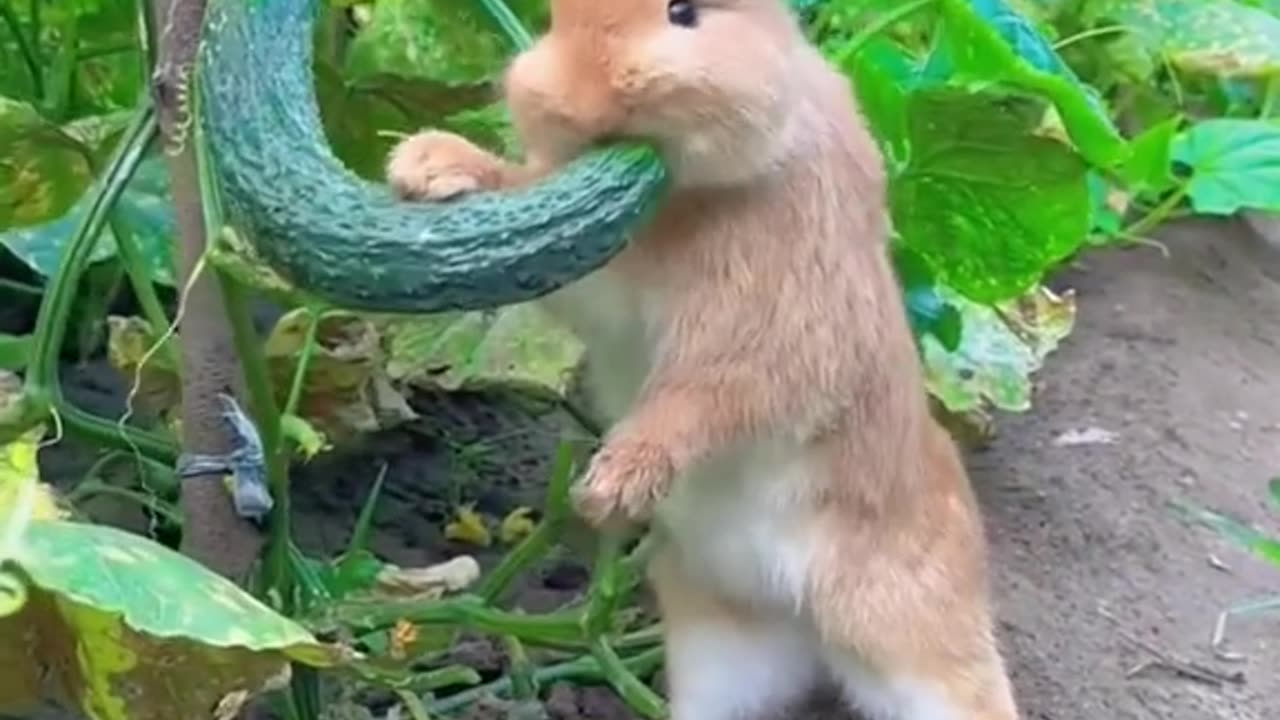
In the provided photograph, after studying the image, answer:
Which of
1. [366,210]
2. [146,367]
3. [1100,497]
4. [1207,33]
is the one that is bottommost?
[1100,497]

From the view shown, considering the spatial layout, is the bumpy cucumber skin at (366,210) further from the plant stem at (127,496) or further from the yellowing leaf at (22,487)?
the plant stem at (127,496)

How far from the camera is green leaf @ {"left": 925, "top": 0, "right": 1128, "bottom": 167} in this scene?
1.12 meters

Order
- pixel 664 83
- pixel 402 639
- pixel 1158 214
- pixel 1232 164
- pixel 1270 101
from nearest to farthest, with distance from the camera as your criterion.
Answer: pixel 664 83, pixel 402 639, pixel 1232 164, pixel 1158 214, pixel 1270 101

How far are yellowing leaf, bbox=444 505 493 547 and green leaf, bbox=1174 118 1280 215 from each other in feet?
1.55

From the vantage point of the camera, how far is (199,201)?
1016mm

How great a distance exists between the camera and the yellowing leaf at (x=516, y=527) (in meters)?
1.47

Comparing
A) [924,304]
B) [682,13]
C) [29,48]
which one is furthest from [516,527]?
[682,13]

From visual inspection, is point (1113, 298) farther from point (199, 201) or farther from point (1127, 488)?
point (199, 201)

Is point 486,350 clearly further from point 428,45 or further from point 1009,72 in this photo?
point 1009,72

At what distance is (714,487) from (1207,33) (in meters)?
0.70

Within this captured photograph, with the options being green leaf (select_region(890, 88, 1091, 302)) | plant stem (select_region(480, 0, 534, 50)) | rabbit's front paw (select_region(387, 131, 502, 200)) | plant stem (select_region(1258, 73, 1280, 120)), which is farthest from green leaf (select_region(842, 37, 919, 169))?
plant stem (select_region(1258, 73, 1280, 120))

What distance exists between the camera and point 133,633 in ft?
2.93

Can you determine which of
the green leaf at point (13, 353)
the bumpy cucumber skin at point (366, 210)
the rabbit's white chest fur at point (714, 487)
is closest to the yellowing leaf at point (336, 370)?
the green leaf at point (13, 353)

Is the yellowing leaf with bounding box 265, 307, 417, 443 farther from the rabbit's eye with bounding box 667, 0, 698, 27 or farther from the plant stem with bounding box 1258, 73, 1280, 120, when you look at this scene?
the plant stem with bounding box 1258, 73, 1280, 120
